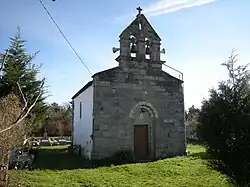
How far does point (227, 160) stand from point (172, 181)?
5173 millimetres

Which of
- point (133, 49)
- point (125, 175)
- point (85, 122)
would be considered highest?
point (133, 49)

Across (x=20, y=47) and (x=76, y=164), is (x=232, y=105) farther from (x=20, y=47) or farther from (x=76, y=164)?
(x=20, y=47)

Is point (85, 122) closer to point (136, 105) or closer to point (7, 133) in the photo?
point (136, 105)

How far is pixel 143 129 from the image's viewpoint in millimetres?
20281

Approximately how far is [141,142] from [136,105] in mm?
2539

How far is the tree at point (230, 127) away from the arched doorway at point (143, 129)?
35.9 feet

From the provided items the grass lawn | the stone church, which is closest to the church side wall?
the stone church

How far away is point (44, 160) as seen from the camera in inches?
736

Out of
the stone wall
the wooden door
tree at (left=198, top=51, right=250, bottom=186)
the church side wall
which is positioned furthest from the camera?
the wooden door

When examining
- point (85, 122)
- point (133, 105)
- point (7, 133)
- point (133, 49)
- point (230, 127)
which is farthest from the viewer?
point (85, 122)

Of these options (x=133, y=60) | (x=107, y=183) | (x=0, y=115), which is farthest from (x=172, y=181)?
(x=133, y=60)

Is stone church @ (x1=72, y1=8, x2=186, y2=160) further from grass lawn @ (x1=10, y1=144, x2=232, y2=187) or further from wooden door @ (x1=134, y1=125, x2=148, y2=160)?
grass lawn @ (x1=10, y1=144, x2=232, y2=187)

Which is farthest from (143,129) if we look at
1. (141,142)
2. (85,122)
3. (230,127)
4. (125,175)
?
(230,127)

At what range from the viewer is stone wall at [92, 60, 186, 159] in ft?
61.7
